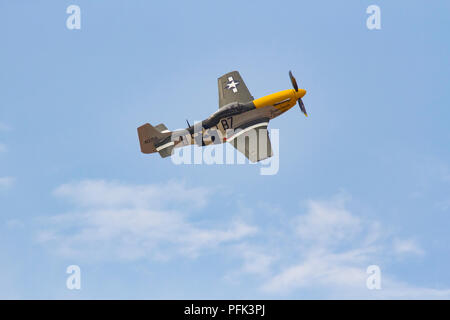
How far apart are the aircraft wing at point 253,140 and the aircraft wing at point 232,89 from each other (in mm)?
3001

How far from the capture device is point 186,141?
50.2 meters

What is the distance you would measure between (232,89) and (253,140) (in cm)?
599

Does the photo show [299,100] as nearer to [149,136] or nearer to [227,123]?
[227,123]

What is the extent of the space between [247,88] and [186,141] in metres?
7.33

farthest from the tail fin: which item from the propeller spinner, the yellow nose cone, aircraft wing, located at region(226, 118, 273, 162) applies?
the yellow nose cone

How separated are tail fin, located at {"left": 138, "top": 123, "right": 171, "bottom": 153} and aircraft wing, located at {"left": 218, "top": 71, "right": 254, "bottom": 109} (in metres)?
5.86

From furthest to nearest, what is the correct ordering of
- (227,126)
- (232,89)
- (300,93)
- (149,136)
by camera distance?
(232,89) → (300,93) → (227,126) → (149,136)

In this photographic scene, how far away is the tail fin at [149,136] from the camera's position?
49500mm

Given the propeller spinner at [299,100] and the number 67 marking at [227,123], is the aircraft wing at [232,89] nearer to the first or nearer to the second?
the number 67 marking at [227,123]

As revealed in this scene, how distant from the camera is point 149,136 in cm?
4978

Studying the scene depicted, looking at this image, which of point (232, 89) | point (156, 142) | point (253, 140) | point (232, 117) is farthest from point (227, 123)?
point (156, 142)
